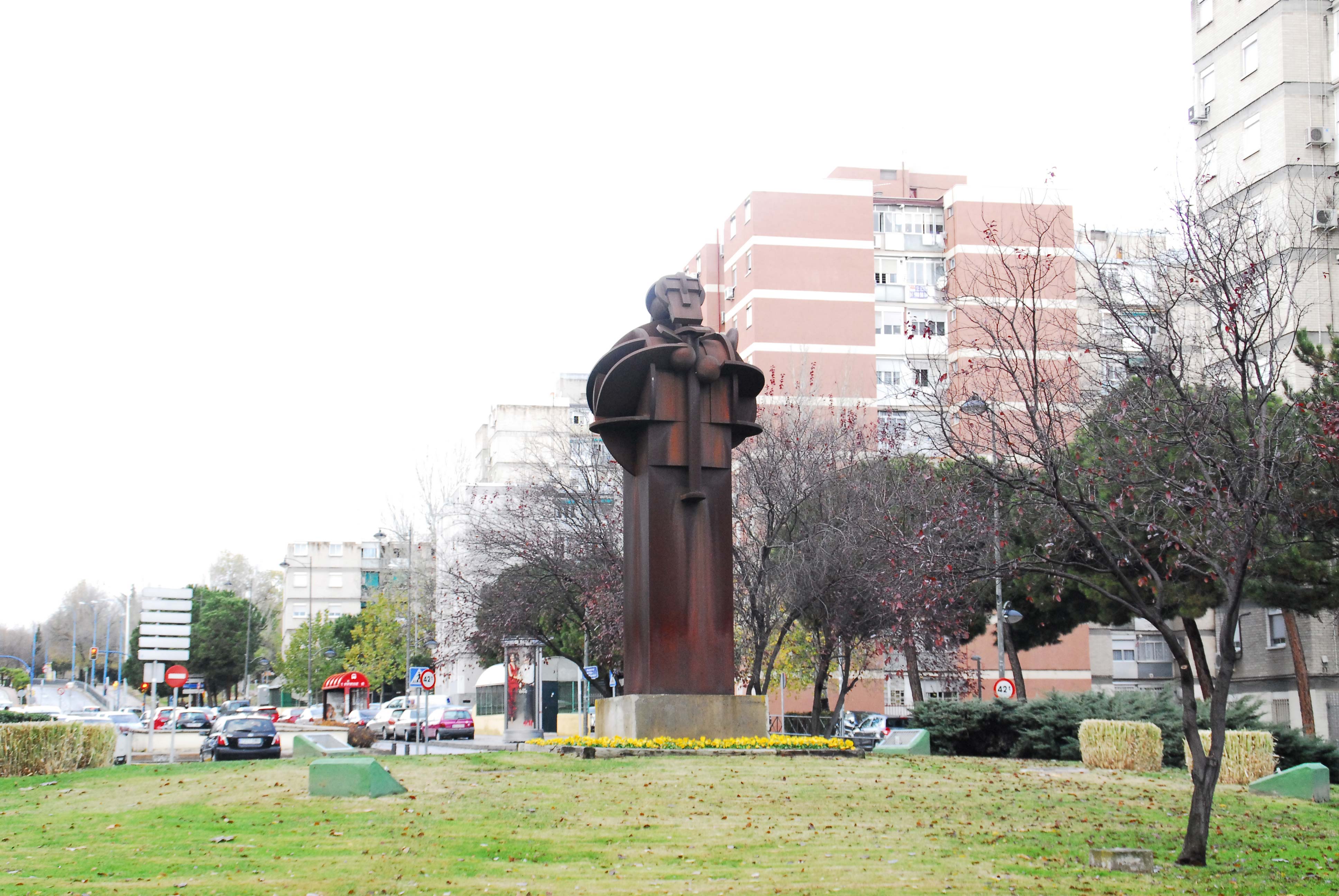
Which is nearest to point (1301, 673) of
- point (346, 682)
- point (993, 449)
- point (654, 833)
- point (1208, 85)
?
point (1208, 85)

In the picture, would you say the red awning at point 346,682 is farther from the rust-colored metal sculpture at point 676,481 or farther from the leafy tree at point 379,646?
the rust-colored metal sculpture at point 676,481

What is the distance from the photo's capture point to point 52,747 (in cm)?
2239

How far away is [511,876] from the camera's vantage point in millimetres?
9641

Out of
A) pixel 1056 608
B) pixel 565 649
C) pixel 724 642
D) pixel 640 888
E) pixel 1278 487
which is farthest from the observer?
pixel 565 649

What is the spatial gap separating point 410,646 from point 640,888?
188 feet

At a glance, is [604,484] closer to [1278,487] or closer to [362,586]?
[1278,487]

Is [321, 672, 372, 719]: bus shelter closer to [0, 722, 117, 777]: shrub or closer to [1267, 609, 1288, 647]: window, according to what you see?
[0, 722, 117, 777]: shrub

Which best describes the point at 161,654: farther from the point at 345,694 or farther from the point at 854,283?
the point at 345,694

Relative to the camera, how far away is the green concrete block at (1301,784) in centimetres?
1659

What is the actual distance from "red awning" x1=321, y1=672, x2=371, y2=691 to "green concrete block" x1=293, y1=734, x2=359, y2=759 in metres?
41.1

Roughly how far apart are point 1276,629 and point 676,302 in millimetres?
31958

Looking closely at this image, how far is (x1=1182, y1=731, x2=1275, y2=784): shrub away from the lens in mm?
18391

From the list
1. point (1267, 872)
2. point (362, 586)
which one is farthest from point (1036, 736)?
point (362, 586)

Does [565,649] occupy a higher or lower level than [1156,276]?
lower
